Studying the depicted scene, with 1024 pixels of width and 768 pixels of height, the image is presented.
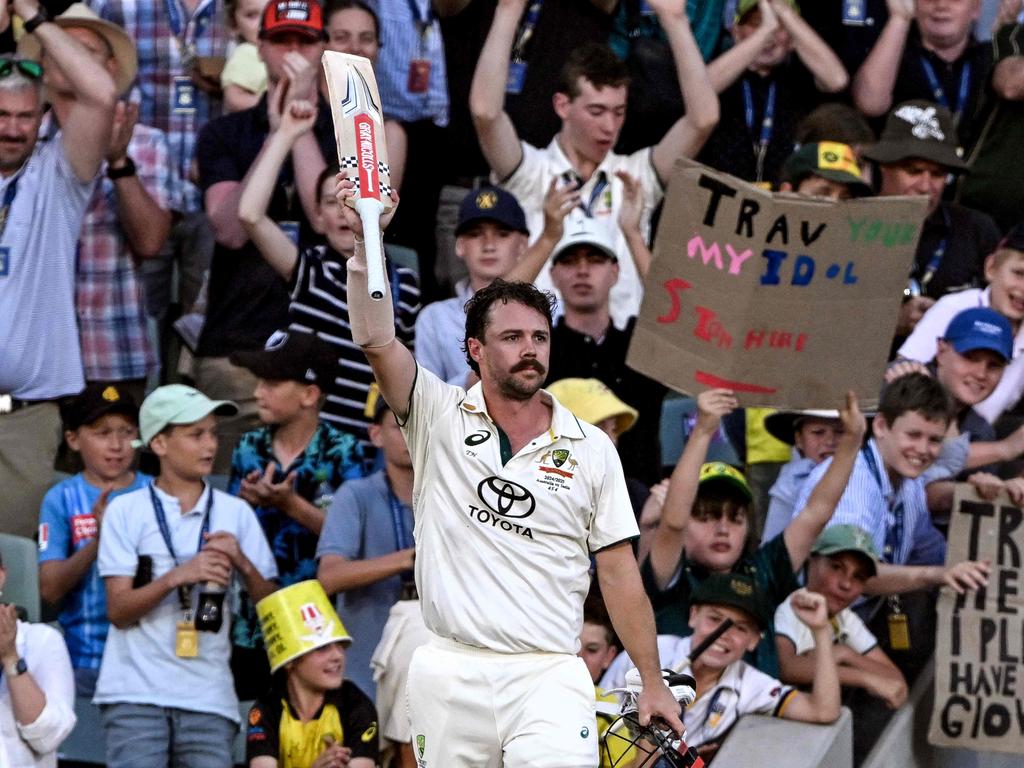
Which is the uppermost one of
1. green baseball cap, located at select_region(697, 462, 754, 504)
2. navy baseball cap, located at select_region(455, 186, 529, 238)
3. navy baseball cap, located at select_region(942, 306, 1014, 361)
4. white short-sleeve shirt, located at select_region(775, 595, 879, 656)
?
navy baseball cap, located at select_region(455, 186, 529, 238)

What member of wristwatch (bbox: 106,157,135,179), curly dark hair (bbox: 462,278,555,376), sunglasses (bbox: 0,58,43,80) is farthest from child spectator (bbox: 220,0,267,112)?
curly dark hair (bbox: 462,278,555,376)

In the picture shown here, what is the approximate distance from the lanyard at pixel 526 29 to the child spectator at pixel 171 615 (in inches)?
151

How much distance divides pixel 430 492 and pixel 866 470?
3122mm

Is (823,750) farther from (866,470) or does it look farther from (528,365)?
(528,365)

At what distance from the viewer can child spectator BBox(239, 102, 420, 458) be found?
9.80m

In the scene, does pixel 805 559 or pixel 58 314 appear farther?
pixel 58 314

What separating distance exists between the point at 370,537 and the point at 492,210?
1849 millimetres

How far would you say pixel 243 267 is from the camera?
10398 mm

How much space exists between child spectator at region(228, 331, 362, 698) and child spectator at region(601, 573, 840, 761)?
1565 mm

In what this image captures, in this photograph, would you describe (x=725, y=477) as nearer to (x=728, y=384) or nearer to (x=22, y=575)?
(x=728, y=384)

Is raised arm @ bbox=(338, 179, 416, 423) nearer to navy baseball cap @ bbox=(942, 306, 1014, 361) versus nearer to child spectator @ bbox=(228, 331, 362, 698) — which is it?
Result: child spectator @ bbox=(228, 331, 362, 698)

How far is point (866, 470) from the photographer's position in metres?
9.04

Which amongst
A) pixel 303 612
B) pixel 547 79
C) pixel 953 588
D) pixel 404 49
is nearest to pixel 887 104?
pixel 547 79

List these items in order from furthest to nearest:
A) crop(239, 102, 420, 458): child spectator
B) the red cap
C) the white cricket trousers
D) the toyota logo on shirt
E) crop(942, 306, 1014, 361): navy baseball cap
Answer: the red cap < crop(239, 102, 420, 458): child spectator < crop(942, 306, 1014, 361): navy baseball cap < the toyota logo on shirt < the white cricket trousers
